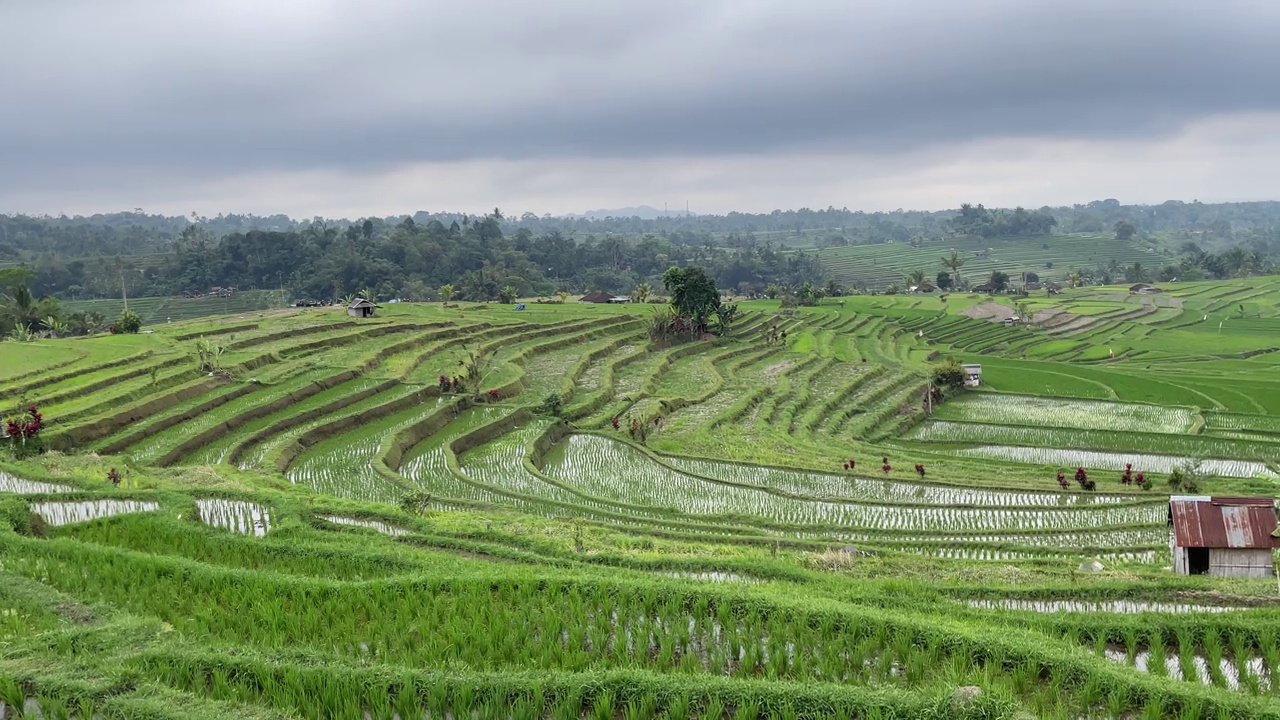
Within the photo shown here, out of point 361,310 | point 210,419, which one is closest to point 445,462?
point 210,419

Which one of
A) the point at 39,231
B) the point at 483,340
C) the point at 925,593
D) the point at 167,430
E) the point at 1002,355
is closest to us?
the point at 925,593

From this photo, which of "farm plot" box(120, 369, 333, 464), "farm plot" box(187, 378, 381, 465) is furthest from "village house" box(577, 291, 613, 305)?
"farm plot" box(120, 369, 333, 464)

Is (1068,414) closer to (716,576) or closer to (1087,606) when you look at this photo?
(1087,606)

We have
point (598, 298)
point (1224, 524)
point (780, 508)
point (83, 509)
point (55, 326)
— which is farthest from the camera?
point (598, 298)

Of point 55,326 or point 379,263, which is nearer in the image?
point 55,326

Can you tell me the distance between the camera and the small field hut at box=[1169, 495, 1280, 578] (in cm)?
1334

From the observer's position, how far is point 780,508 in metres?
19.9

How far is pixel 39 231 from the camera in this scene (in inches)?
5246

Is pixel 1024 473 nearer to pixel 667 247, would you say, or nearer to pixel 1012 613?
pixel 1012 613

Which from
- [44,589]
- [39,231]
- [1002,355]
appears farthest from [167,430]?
[39,231]

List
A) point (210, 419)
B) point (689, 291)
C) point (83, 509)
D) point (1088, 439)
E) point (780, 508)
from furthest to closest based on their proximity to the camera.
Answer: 1. point (689, 291)
2. point (1088, 439)
3. point (210, 419)
4. point (780, 508)
5. point (83, 509)

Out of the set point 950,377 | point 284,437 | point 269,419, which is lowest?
point 950,377

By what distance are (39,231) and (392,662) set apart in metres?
157

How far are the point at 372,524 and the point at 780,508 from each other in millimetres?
9450
